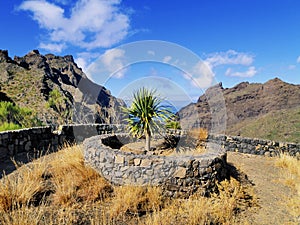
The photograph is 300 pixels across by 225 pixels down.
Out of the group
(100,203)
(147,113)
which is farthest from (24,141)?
(100,203)

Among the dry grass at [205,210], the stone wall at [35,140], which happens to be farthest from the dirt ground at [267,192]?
the stone wall at [35,140]

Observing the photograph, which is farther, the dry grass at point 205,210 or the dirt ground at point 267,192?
the dirt ground at point 267,192

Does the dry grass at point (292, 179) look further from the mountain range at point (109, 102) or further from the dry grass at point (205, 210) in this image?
the mountain range at point (109, 102)

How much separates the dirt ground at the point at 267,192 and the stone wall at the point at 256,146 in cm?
61

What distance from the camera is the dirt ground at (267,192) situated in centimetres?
432

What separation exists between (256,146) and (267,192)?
4.86 metres

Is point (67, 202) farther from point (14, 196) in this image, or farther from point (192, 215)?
point (192, 215)

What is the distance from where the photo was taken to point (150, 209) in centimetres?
427

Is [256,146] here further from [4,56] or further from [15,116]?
[4,56]

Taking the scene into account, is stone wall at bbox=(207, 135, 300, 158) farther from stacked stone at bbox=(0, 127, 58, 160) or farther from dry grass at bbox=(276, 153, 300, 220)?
stacked stone at bbox=(0, 127, 58, 160)

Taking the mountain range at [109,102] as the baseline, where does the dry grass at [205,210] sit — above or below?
below

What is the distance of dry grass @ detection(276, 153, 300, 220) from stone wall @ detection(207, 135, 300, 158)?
0.47m

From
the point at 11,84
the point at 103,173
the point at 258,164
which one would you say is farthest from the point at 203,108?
the point at 103,173

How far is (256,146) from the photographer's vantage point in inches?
402
